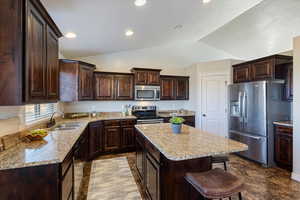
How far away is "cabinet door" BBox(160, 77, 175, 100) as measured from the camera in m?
4.92

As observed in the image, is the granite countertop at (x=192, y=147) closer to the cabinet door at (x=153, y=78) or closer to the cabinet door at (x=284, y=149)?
the cabinet door at (x=284, y=149)

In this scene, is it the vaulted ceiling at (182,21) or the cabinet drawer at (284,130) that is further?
the cabinet drawer at (284,130)

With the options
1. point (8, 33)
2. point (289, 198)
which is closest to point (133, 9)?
point (8, 33)

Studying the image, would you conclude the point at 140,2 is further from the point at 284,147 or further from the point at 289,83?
the point at 284,147

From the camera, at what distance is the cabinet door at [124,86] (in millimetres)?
4379

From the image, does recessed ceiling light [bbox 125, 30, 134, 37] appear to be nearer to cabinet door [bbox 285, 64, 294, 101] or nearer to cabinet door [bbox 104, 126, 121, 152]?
cabinet door [bbox 104, 126, 121, 152]

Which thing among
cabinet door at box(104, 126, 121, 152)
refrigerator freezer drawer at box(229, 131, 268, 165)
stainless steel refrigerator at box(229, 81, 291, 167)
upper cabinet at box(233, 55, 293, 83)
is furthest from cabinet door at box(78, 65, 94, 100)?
upper cabinet at box(233, 55, 293, 83)

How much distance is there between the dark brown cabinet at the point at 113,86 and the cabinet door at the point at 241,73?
305 centimetres

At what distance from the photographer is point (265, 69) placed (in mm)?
3531

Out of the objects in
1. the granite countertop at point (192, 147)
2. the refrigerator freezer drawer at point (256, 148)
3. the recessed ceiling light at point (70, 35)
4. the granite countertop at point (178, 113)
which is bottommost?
the refrigerator freezer drawer at point (256, 148)

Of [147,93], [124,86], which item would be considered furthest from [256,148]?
[124,86]

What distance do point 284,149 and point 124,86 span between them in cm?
398

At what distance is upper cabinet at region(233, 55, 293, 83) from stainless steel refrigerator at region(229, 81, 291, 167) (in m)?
0.25

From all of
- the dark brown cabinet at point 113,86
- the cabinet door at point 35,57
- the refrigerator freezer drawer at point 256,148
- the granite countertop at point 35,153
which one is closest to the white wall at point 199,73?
the refrigerator freezer drawer at point 256,148
